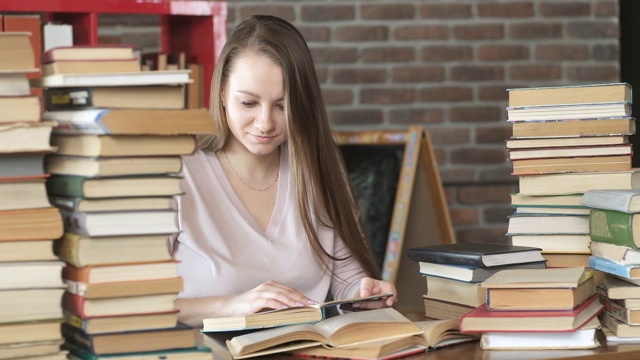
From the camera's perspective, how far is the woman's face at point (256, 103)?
2076 mm

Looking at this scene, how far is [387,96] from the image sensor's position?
388 centimetres

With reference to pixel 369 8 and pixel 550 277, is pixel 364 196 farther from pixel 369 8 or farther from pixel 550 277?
pixel 550 277

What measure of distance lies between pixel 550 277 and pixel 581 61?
2500 millimetres

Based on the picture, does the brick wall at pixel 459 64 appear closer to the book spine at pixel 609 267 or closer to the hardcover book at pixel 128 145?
the book spine at pixel 609 267

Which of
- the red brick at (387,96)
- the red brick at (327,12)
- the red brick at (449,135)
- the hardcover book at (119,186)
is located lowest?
the hardcover book at (119,186)

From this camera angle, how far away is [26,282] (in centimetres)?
136

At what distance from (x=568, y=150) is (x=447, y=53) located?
6.58ft

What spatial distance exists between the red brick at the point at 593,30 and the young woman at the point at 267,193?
1952mm

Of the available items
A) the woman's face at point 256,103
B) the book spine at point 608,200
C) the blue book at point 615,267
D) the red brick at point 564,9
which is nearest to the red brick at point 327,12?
the red brick at point 564,9

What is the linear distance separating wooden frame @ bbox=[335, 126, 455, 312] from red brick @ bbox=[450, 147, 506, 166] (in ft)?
1.24

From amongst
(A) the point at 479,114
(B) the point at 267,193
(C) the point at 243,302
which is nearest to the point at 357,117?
(A) the point at 479,114

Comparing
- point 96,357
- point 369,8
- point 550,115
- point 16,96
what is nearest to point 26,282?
point 96,357

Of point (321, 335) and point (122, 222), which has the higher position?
point (122, 222)

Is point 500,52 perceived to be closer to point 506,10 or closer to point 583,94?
point 506,10
